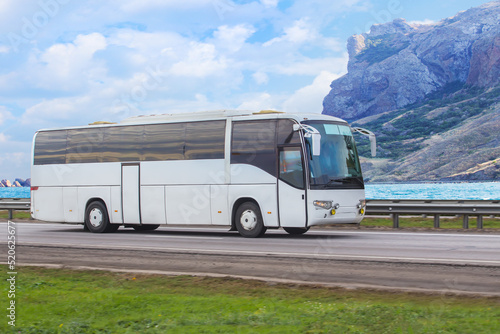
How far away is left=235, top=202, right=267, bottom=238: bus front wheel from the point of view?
667 inches

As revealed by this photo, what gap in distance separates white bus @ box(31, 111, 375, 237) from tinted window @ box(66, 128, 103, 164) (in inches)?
1.3

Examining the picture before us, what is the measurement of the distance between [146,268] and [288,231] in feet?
24.5

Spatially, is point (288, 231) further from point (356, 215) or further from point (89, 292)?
point (89, 292)

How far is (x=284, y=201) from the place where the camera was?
1638 centimetres

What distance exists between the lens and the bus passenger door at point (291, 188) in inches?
636

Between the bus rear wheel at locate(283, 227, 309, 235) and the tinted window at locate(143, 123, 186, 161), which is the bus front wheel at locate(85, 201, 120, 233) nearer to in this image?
the tinted window at locate(143, 123, 186, 161)

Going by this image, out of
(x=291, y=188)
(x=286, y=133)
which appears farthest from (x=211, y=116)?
(x=291, y=188)

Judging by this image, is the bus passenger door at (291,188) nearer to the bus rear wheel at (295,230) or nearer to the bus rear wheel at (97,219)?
the bus rear wheel at (295,230)

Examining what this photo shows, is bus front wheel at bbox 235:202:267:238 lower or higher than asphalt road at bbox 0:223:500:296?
higher

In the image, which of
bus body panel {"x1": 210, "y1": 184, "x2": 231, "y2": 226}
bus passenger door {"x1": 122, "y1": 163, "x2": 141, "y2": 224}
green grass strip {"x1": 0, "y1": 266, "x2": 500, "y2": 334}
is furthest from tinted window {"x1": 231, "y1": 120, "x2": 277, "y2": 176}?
green grass strip {"x1": 0, "y1": 266, "x2": 500, "y2": 334}

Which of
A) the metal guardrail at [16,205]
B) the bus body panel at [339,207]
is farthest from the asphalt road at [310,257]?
the metal guardrail at [16,205]

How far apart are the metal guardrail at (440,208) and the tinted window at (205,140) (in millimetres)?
6930

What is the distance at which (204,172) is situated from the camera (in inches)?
704
